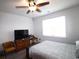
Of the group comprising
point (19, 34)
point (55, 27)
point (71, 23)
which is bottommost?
point (19, 34)

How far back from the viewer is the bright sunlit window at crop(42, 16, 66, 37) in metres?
3.92

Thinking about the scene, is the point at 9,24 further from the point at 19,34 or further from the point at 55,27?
the point at 55,27

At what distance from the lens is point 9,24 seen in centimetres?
390

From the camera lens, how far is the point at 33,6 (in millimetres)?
2439

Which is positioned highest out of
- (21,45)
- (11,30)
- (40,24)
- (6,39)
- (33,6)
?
(33,6)

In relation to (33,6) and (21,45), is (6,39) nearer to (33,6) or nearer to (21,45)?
(21,45)

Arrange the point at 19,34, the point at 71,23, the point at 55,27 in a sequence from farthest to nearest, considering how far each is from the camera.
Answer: the point at 55,27, the point at 19,34, the point at 71,23

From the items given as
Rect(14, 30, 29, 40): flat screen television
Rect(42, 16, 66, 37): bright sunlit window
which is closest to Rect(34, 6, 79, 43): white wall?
Rect(42, 16, 66, 37): bright sunlit window

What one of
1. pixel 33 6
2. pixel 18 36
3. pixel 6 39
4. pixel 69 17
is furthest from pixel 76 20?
pixel 6 39

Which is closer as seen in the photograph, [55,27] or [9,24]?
[9,24]

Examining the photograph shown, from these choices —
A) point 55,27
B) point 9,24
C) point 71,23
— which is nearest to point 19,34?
point 9,24

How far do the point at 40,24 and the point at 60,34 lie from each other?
1.82 meters

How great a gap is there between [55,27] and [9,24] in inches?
118

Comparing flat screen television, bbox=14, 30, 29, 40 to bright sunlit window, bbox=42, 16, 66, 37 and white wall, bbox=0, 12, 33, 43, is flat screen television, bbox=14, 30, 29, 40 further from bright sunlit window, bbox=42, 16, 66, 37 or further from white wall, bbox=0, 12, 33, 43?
bright sunlit window, bbox=42, 16, 66, 37
